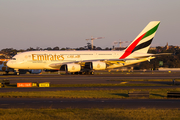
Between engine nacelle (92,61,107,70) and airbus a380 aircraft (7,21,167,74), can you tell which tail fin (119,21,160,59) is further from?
engine nacelle (92,61,107,70)

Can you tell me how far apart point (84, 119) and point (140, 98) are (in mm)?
10428

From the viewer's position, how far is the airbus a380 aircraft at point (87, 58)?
5306cm

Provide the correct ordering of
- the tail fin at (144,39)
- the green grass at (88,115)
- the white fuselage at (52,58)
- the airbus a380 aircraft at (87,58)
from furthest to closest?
the tail fin at (144,39), the airbus a380 aircraft at (87,58), the white fuselage at (52,58), the green grass at (88,115)

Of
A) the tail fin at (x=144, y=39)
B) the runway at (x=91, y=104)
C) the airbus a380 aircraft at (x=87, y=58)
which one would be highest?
the tail fin at (x=144, y=39)

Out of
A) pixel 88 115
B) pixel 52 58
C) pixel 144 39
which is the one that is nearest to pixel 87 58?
pixel 52 58

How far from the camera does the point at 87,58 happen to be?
2255 inches

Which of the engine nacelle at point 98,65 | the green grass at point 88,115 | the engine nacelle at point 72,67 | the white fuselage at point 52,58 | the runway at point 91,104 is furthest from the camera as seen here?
the engine nacelle at point 98,65

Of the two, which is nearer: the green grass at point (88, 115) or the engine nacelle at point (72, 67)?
the green grass at point (88, 115)

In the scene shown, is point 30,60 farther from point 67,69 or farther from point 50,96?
point 50,96

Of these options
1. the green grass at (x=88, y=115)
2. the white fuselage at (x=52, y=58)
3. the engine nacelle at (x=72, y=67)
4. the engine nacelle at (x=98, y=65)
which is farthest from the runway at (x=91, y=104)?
the engine nacelle at (x=98, y=65)

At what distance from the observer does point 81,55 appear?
57062mm

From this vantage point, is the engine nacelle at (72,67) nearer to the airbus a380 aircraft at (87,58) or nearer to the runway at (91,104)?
the airbus a380 aircraft at (87,58)

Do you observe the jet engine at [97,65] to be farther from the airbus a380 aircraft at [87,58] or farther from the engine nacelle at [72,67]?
the engine nacelle at [72,67]

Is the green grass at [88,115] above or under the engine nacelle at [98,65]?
under
